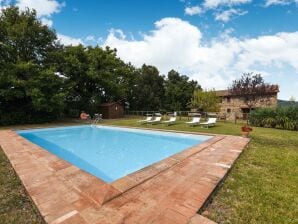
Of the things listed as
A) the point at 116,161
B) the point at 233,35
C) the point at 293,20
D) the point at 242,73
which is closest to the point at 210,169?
the point at 116,161

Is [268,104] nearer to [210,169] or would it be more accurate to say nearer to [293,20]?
[293,20]

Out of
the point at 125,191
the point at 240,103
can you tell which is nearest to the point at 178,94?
the point at 240,103

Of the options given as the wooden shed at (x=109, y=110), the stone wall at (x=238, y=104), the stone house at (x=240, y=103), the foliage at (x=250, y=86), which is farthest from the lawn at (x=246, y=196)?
the stone wall at (x=238, y=104)

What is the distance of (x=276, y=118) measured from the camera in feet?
44.7

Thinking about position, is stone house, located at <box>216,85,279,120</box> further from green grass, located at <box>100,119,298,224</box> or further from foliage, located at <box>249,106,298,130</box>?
green grass, located at <box>100,119,298,224</box>

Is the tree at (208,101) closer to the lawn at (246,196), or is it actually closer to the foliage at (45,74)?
the foliage at (45,74)

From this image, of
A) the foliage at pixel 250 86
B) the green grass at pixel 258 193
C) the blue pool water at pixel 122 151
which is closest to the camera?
the green grass at pixel 258 193

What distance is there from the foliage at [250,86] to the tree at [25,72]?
19.4 m

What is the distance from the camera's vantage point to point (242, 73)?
21.9 metres

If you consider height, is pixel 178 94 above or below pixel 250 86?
above

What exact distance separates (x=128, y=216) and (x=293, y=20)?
51.2ft

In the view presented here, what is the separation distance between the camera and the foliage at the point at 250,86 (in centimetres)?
2156

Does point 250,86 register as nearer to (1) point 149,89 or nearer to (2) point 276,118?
(2) point 276,118

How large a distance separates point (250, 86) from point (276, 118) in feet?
30.2
